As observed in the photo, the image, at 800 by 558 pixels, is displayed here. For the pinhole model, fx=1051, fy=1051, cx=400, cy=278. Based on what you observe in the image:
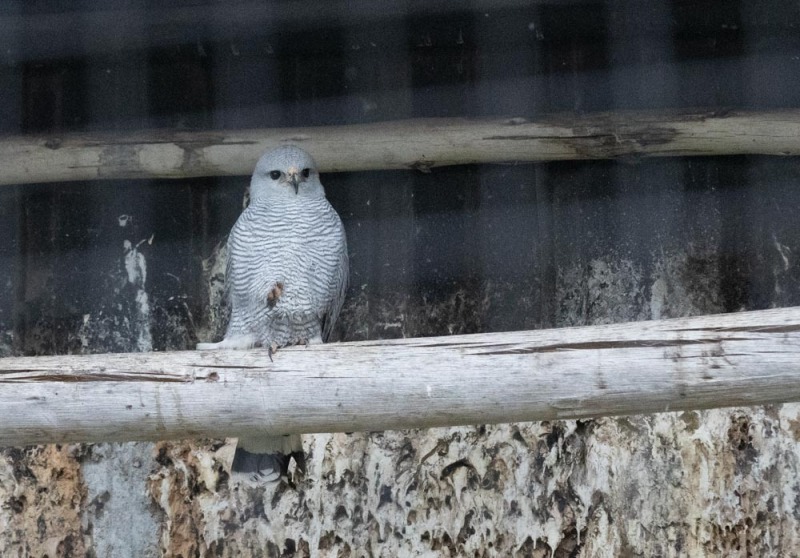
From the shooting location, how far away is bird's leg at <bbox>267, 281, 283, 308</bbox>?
281 cm

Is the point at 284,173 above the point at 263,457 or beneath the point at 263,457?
above

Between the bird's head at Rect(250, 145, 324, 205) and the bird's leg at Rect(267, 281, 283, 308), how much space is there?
0.31 meters

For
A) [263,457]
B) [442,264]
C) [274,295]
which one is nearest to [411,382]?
[263,457]

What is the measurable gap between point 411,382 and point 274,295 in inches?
36.7

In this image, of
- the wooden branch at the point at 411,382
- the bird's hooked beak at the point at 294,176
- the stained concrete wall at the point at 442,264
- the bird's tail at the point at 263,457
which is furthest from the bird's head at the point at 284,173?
the wooden branch at the point at 411,382

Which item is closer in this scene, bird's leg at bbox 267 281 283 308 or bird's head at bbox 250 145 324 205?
bird's leg at bbox 267 281 283 308

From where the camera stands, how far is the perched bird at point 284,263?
2855 millimetres

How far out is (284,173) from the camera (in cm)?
294

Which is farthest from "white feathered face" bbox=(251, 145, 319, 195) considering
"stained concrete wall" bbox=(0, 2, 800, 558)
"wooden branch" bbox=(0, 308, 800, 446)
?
"wooden branch" bbox=(0, 308, 800, 446)

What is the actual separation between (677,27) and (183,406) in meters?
1.82

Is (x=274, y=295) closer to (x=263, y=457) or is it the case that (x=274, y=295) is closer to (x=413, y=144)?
(x=263, y=457)

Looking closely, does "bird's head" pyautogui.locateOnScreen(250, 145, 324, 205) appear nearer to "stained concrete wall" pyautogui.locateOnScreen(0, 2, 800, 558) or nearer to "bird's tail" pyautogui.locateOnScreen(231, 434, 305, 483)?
"stained concrete wall" pyautogui.locateOnScreen(0, 2, 800, 558)

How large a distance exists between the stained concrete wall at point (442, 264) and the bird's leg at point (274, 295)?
414 millimetres

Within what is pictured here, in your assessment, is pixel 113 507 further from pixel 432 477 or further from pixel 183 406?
pixel 183 406
